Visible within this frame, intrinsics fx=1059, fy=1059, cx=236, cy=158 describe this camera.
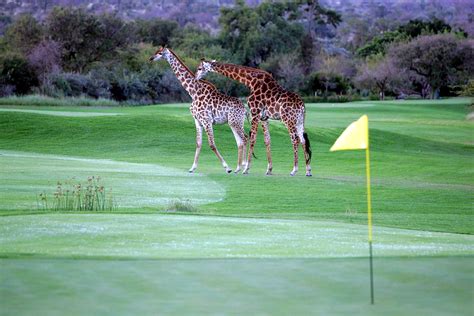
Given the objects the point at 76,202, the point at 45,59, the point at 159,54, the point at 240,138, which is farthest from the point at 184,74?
the point at 45,59

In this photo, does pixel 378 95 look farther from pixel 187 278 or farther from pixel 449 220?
pixel 187 278

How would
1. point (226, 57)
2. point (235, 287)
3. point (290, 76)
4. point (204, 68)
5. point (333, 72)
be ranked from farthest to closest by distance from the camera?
point (226, 57) < point (333, 72) < point (290, 76) < point (204, 68) < point (235, 287)

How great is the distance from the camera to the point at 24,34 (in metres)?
72.2

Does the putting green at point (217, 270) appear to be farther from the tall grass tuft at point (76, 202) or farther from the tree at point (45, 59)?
the tree at point (45, 59)

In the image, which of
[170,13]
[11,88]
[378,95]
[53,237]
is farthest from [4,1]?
[53,237]

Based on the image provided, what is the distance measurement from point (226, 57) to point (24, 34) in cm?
1709

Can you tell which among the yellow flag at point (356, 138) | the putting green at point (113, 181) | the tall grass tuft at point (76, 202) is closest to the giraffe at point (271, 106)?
the putting green at point (113, 181)

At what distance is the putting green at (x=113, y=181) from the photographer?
61.6ft

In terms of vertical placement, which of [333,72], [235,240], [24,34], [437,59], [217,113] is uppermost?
[235,240]

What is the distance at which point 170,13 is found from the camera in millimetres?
144375

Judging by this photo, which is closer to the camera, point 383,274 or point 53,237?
point 383,274

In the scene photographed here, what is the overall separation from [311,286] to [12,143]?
25979 millimetres

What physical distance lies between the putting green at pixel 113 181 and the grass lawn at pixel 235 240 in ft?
0.13

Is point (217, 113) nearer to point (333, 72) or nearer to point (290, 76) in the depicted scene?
point (290, 76)
